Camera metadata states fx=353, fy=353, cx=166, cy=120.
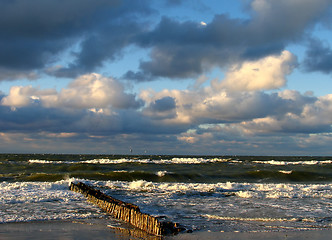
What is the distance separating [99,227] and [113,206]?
2283mm

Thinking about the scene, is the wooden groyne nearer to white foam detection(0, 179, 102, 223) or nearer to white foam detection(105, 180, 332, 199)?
white foam detection(0, 179, 102, 223)

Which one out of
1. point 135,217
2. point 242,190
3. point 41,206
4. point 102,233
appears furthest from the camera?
point 242,190

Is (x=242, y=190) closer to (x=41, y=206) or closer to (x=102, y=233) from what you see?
(x=41, y=206)

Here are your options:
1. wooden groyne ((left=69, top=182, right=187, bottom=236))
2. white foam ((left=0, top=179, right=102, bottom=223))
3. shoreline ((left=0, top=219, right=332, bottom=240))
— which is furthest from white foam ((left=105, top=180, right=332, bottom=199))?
shoreline ((left=0, top=219, right=332, bottom=240))

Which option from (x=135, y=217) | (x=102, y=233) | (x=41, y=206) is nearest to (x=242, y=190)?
(x=41, y=206)

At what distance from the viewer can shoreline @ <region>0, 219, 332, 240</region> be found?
8938mm

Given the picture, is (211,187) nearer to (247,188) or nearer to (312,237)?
(247,188)

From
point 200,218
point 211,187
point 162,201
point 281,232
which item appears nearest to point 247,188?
point 211,187

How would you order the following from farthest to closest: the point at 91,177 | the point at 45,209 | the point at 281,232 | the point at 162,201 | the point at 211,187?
1. the point at 91,177
2. the point at 211,187
3. the point at 162,201
4. the point at 45,209
5. the point at 281,232

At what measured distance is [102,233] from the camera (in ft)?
30.9

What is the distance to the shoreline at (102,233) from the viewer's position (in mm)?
8938

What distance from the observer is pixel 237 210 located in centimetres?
1380

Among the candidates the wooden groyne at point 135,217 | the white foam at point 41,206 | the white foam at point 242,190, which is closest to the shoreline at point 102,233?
the wooden groyne at point 135,217

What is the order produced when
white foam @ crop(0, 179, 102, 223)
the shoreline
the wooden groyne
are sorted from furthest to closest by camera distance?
white foam @ crop(0, 179, 102, 223) < the wooden groyne < the shoreline
